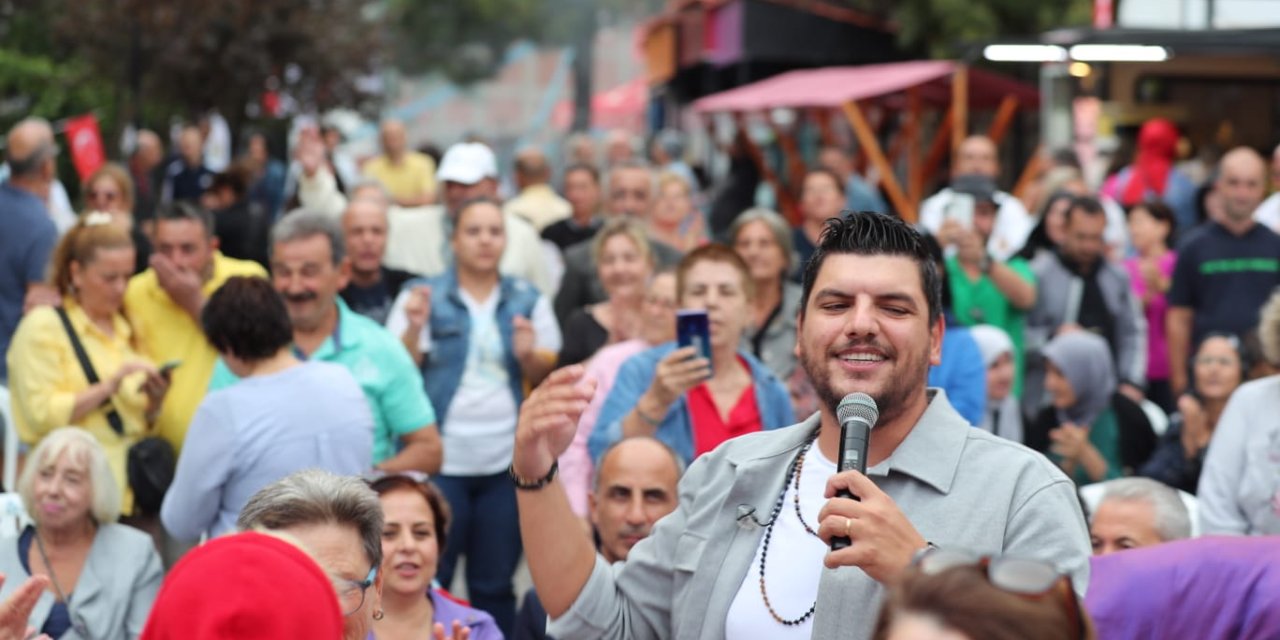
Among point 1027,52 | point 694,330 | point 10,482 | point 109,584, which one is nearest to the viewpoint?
point 109,584

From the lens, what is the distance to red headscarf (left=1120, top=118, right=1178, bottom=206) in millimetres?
14555

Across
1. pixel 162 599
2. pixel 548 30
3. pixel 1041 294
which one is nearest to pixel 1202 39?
pixel 1041 294

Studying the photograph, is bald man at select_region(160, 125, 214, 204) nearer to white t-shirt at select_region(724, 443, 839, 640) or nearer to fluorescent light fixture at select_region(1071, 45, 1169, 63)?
fluorescent light fixture at select_region(1071, 45, 1169, 63)

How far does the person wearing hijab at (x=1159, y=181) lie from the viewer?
47.8 ft

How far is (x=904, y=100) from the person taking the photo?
22500mm

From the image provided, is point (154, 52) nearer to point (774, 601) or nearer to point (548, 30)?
point (774, 601)

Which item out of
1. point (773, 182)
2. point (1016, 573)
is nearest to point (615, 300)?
point (1016, 573)

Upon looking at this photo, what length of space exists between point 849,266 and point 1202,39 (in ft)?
37.4

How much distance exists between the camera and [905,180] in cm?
2562

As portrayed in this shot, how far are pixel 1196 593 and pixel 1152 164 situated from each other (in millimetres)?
11896

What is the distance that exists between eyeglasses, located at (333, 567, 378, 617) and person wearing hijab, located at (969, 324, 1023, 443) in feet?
15.6

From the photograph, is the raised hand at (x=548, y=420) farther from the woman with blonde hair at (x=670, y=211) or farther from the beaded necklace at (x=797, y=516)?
the woman with blonde hair at (x=670, y=211)

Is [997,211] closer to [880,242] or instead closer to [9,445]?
[9,445]

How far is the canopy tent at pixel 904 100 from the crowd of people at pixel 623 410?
15.9 feet
